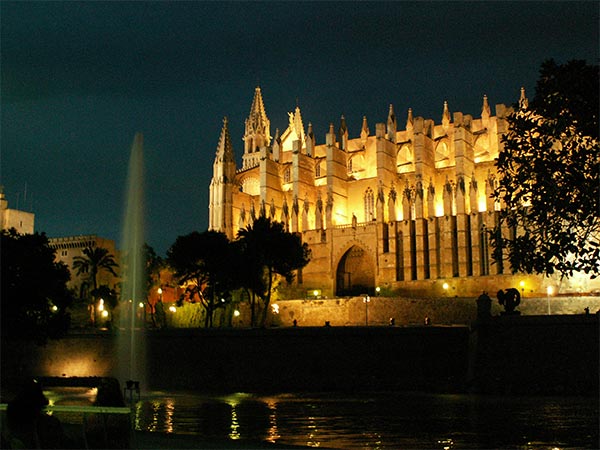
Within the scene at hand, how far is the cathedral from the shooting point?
181 feet

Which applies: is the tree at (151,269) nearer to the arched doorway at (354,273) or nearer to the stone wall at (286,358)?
the arched doorway at (354,273)

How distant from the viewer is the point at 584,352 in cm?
2884

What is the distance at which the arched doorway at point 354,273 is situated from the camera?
60812 millimetres

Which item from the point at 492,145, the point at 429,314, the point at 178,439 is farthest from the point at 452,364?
the point at 492,145

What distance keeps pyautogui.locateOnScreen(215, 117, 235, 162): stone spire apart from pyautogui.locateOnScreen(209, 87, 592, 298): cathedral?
0.38ft

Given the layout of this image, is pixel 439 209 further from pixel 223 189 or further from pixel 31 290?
pixel 31 290

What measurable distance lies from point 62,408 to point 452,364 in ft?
85.3

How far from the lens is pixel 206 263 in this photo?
51281 mm

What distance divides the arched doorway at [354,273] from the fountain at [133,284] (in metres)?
15.4

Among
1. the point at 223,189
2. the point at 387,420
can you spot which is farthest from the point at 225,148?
the point at 387,420

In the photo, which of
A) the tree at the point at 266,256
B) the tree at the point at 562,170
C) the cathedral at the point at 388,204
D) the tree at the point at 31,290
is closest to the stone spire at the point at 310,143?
the cathedral at the point at 388,204

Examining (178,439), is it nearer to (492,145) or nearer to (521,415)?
(521,415)

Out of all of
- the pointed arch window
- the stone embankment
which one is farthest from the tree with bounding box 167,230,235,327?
the pointed arch window

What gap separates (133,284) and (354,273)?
2489 centimetres
